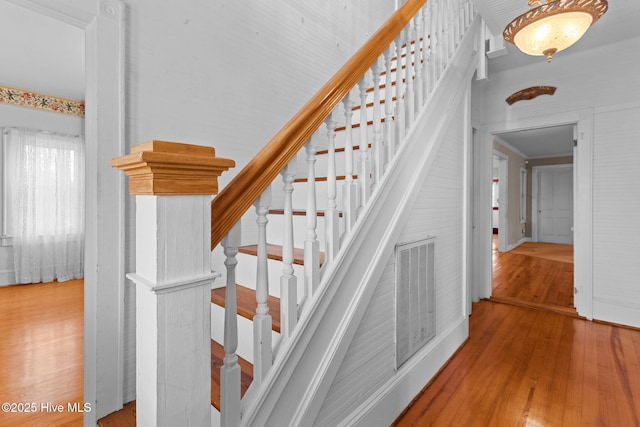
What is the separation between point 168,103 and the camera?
1.78 meters

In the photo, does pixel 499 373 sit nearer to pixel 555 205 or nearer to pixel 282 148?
pixel 282 148

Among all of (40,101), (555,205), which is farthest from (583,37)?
(555,205)

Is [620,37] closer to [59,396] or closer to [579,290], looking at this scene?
[579,290]

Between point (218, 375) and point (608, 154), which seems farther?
point (608, 154)

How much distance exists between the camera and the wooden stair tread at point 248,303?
1.20 meters

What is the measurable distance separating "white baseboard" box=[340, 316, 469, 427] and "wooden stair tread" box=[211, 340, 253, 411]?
1.79 feet

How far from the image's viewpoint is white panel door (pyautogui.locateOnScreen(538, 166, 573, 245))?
842 centimetres

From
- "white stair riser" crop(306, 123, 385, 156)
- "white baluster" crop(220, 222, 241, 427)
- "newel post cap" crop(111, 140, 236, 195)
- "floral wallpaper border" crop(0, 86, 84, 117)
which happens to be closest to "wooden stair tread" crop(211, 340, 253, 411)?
"white baluster" crop(220, 222, 241, 427)

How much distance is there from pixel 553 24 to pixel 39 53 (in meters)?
4.66

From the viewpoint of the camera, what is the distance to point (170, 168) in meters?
0.67

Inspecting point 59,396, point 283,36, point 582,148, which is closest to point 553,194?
point 582,148

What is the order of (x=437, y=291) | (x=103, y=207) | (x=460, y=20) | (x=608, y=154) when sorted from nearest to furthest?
(x=103, y=207) → (x=437, y=291) → (x=460, y=20) → (x=608, y=154)

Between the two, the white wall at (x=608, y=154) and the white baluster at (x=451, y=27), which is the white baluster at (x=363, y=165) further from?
the white wall at (x=608, y=154)

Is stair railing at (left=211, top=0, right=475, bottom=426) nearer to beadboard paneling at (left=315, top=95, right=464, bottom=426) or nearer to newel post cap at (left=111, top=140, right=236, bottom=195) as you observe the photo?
newel post cap at (left=111, top=140, right=236, bottom=195)
